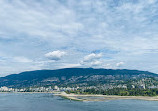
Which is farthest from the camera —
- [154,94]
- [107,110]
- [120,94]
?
[120,94]

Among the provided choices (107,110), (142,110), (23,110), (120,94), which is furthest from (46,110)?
(120,94)

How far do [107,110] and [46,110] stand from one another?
1177 inches

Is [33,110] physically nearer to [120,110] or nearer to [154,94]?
[120,110]

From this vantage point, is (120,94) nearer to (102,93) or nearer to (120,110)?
(102,93)

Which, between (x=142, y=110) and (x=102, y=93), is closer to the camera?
(x=142, y=110)

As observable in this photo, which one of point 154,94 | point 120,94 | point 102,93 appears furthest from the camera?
point 102,93

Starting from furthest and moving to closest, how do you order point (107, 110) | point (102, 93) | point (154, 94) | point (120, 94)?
point (102, 93) < point (120, 94) < point (154, 94) < point (107, 110)

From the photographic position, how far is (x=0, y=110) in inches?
3433

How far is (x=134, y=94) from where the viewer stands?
6142 inches

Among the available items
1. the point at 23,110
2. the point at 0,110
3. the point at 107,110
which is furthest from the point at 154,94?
the point at 0,110

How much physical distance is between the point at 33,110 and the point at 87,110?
1056 inches

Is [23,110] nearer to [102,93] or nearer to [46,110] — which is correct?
[46,110]

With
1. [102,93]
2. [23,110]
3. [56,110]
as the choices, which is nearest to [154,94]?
[102,93]

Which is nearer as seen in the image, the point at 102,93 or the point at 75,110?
the point at 75,110
